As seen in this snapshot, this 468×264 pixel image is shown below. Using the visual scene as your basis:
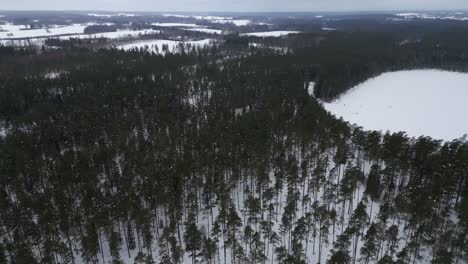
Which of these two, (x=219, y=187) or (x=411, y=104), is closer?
(x=219, y=187)

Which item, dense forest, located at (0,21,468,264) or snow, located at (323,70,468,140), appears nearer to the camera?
dense forest, located at (0,21,468,264)

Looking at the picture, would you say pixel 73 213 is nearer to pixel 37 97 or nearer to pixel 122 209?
pixel 122 209

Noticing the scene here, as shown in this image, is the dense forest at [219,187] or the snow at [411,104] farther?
the snow at [411,104]

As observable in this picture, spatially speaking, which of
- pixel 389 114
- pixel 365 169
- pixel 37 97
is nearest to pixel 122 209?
pixel 365 169
